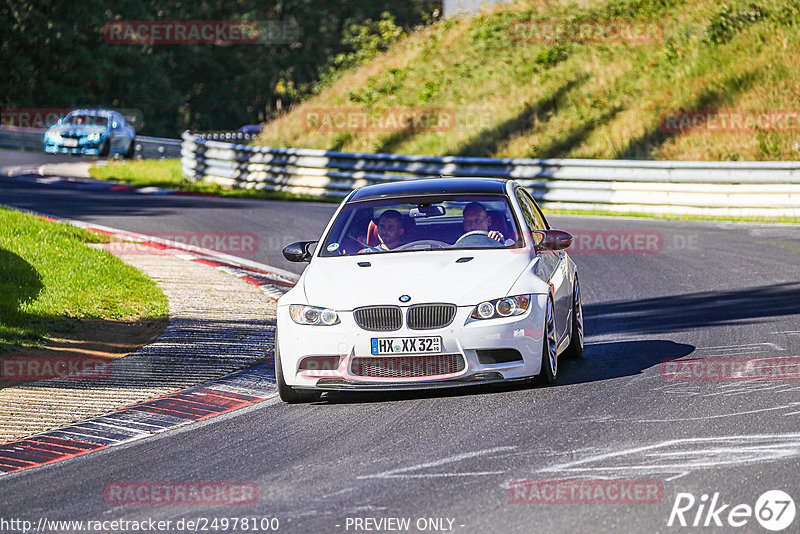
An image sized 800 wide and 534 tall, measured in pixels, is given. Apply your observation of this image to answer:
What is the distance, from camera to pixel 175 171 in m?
36.6

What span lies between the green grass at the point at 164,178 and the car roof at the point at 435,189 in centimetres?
1868

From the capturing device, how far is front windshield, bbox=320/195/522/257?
31.3ft

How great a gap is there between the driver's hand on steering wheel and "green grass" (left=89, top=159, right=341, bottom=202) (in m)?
19.4

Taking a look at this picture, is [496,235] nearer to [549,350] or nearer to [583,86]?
[549,350]

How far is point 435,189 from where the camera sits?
10.0m

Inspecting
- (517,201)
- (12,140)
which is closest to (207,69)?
(12,140)

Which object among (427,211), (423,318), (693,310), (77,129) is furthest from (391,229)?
(77,129)

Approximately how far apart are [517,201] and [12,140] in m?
39.9

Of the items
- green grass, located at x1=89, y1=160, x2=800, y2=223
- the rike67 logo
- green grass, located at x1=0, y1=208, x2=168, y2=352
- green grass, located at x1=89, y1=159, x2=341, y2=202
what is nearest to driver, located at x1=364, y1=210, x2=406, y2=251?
green grass, located at x1=0, y1=208, x2=168, y2=352

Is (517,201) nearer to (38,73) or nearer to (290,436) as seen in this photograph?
(290,436)

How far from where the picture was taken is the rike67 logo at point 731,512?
Answer: 544 cm

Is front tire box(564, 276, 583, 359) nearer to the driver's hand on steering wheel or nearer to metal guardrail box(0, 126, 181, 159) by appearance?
the driver's hand on steering wheel

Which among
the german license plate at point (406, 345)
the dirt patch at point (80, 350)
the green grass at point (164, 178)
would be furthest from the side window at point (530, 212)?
the green grass at point (164, 178)

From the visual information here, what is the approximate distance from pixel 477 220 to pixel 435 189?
1.76ft
